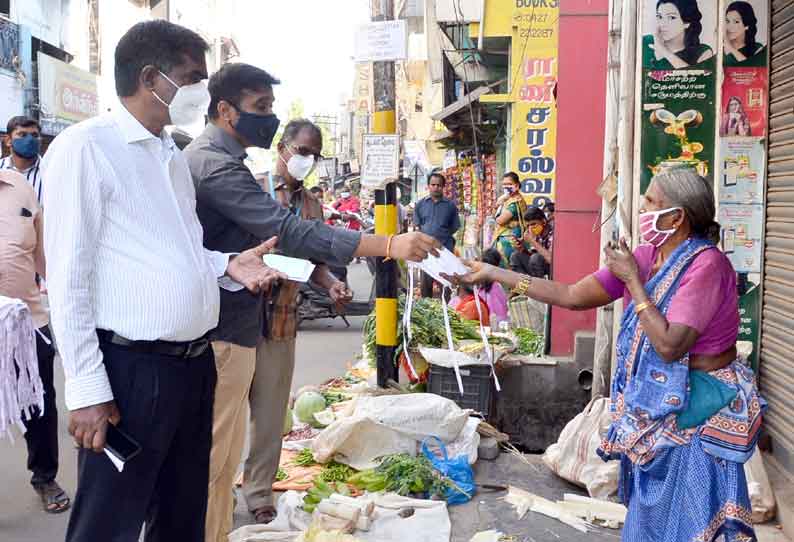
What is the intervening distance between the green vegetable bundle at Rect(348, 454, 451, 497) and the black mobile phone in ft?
8.82

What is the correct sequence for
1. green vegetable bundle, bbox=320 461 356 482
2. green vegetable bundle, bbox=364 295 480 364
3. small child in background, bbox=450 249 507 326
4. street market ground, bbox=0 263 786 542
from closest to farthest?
street market ground, bbox=0 263 786 542 → green vegetable bundle, bbox=320 461 356 482 → green vegetable bundle, bbox=364 295 480 364 → small child in background, bbox=450 249 507 326

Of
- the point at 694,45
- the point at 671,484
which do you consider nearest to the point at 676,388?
the point at 671,484

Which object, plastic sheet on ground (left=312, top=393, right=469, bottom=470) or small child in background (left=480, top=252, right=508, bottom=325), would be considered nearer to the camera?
plastic sheet on ground (left=312, top=393, right=469, bottom=470)

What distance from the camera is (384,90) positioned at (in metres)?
7.28

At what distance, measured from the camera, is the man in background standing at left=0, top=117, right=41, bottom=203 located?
18.8ft

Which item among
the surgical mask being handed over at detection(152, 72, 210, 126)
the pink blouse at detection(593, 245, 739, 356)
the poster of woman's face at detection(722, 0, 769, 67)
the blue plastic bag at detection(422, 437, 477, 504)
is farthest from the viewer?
the poster of woman's face at detection(722, 0, 769, 67)

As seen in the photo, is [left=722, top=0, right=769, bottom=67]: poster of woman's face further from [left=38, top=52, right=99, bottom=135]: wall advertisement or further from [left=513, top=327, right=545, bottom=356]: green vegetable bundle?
[left=38, top=52, right=99, bottom=135]: wall advertisement

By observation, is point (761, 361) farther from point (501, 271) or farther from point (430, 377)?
point (430, 377)

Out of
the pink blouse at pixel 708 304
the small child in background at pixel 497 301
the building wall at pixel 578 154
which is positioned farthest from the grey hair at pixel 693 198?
the small child in background at pixel 497 301

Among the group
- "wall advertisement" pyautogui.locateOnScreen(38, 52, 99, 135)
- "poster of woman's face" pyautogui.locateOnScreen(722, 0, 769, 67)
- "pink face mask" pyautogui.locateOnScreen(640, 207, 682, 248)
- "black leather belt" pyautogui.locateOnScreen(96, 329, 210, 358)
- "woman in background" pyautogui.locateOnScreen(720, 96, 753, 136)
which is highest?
"wall advertisement" pyautogui.locateOnScreen(38, 52, 99, 135)

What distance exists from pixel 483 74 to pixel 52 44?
13399 mm

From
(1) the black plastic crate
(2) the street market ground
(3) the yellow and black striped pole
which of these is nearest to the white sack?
(2) the street market ground

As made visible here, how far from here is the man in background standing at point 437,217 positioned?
12.7m

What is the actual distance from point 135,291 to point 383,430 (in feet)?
10.4
